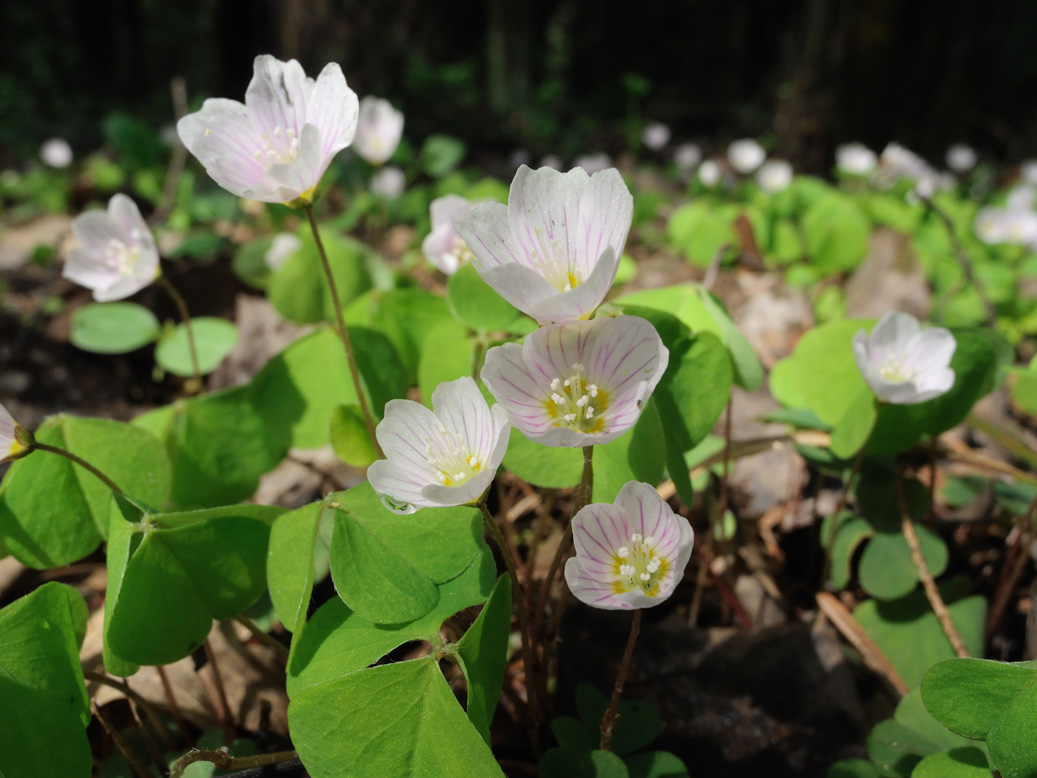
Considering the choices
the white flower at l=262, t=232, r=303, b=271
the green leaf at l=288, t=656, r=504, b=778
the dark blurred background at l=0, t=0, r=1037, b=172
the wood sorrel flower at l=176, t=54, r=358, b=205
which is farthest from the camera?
the dark blurred background at l=0, t=0, r=1037, b=172

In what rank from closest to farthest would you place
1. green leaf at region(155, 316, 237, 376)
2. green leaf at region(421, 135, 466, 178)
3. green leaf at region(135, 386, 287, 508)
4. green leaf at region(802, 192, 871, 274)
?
green leaf at region(135, 386, 287, 508)
green leaf at region(155, 316, 237, 376)
green leaf at region(802, 192, 871, 274)
green leaf at region(421, 135, 466, 178)

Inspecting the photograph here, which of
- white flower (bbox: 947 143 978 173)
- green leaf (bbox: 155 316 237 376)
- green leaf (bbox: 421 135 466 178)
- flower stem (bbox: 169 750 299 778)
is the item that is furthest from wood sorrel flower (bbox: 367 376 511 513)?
white flower (bbox: 947 143 978 173)

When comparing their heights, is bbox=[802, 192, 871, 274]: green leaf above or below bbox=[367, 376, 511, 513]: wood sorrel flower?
below

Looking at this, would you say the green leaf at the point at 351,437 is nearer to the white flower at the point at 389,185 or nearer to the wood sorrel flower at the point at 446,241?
the wood sorrel flower at the point at 446,241

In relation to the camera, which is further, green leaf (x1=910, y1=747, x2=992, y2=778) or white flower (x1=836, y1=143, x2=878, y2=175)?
white flower (x1=836, y1=143, x2=878, y2=175)

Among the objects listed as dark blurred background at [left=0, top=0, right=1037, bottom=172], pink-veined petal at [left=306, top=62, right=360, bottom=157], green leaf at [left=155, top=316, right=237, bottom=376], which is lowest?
dark blurred background at [left=0, top=0, right=1037, bottom=172]

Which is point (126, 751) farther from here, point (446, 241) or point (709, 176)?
A: point (709, 176)

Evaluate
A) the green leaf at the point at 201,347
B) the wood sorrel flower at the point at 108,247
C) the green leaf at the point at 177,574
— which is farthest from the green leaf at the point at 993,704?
the green leaf at the point at 201,347

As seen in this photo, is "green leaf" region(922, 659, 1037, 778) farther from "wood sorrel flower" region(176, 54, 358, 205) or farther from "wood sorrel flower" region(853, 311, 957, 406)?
"wood sorrel flower" region(176, 54, 358, 205)
